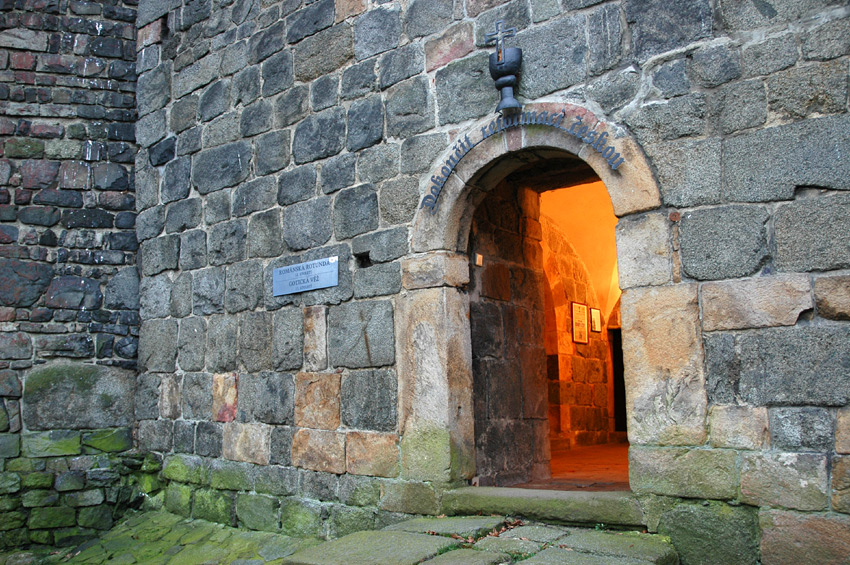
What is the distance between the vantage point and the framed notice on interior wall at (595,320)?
26.9ft

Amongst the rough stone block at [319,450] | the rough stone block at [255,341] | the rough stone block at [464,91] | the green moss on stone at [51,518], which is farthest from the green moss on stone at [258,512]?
the rough stone block at [464,91]

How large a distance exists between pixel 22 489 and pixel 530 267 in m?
4.18

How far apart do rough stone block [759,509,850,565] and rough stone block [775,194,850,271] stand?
1.02 meters

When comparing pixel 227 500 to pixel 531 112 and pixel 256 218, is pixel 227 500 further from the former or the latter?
pixel 531 112

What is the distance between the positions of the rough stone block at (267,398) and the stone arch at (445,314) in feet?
3.22

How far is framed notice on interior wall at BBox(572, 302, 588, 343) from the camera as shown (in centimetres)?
786

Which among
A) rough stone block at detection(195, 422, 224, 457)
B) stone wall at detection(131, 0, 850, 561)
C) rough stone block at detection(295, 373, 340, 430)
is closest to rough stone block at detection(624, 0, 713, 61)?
stone wall at detection(131, 0, 850, 561)

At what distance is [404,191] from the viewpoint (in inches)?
176

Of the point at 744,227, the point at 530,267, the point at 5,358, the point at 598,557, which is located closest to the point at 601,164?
the point at 744,227

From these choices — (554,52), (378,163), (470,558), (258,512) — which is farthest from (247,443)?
(554,52)

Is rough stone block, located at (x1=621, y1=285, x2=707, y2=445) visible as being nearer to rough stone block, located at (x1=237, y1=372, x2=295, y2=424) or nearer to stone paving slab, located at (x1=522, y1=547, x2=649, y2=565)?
stone paving slab, located at (x1=522, y1=547, x2=649, y2=565)

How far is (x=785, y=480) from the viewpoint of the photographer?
3.10m

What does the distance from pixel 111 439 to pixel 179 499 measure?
860 millimetres

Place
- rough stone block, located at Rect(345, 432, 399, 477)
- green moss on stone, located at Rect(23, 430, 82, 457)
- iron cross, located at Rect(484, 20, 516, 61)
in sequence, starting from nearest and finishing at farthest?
iron cross, located at Rect(484, 20, 516, 61) < rough stone block, located at Rect(345, 432, 399, 477) < green moss on stone, located at Rect(23, 430, 82, 457)
